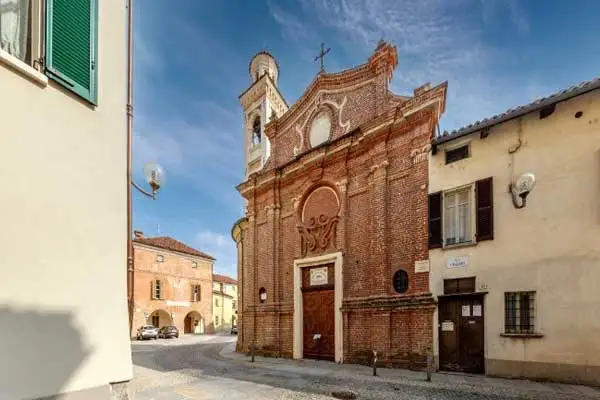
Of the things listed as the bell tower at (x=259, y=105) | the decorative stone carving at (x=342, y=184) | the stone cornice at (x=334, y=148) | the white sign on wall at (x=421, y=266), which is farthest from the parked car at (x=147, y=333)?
the white sign on wall at (x=421, y=266)

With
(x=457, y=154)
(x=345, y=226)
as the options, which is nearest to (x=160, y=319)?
(x=345, y=226)

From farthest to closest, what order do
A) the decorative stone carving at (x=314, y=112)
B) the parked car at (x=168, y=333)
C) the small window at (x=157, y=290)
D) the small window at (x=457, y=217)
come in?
the small window at (x=157, y=290) < the parked car at (x=168, y=333) < the decorative stone carving at (x=314, y=112) < the small window at (x=457, y=217)

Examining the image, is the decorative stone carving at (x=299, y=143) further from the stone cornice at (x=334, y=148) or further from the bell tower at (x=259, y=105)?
the bell tower at (x=259, y=105)

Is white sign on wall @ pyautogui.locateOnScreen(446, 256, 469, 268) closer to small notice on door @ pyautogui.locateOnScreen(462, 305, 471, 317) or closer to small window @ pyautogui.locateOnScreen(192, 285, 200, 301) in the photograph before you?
small notice on door @ pyautogui.locateOnScreen(462, 305, 471, 317)

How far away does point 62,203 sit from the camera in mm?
3434

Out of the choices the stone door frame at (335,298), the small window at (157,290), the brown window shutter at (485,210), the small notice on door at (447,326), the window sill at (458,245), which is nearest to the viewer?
the brown window shutter at (485,210)

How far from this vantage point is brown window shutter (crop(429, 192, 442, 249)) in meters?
11.2

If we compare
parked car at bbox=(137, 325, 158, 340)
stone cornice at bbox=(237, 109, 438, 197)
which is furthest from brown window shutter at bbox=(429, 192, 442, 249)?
parked car at bbox=(137, 325, 158, 340)

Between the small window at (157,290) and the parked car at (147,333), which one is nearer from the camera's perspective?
the parked car at (147,333)

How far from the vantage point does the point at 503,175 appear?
406 inches

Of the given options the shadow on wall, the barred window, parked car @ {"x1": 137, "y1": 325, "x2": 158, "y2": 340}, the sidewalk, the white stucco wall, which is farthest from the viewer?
parked car @ {"x1": 137, "y1": 325, "x2": 158, "y2": 340}

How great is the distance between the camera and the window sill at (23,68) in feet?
9.95

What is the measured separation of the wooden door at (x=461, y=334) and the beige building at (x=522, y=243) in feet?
0.08

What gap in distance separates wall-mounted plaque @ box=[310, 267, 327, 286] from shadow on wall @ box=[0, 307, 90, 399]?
11.1m
